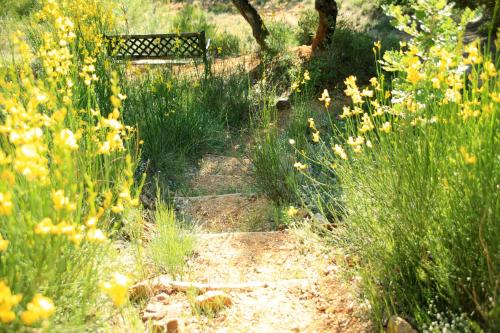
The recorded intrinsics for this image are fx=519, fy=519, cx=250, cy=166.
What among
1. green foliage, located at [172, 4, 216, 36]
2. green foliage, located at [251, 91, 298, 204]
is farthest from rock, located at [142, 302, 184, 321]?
green foliage, located at [172, 4, 216, 36]

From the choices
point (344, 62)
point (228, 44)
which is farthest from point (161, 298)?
point (228, 44)

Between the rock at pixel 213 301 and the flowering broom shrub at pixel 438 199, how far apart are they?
0.61 m

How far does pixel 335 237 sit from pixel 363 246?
1.38 ft

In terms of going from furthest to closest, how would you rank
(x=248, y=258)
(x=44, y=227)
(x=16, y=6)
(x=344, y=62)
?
1. (x=16, y=6)
2. (x=344, y=62)
3. (x=248, y=258)
4. (x=44, y=227)

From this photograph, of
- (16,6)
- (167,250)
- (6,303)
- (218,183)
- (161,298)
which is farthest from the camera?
(16,6)

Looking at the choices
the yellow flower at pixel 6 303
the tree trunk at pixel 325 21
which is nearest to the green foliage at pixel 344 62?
the tree trunk at pixel 325 21

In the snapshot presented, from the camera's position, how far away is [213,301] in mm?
2264

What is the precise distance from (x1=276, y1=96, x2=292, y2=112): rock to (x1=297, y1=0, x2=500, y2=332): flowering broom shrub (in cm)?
496

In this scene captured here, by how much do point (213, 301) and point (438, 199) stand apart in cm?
103

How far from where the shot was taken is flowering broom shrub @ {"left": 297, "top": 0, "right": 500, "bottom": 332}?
1.74m

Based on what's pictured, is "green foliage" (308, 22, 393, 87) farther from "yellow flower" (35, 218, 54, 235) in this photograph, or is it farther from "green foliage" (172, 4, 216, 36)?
"yellow flower" (35, 218, 54, 235)

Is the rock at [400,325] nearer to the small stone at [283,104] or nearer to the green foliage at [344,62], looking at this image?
the small stone at [283,104]

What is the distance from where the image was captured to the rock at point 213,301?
224 centimetres

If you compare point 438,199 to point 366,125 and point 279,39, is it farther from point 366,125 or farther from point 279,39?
point 279,39
